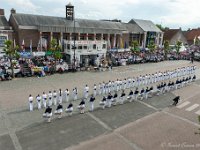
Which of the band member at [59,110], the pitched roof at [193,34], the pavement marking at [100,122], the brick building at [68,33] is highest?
the pitched roof at [193,34]

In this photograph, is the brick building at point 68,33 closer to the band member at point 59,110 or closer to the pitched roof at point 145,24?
the pitched roof at point 145,24

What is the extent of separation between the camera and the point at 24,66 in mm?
30859

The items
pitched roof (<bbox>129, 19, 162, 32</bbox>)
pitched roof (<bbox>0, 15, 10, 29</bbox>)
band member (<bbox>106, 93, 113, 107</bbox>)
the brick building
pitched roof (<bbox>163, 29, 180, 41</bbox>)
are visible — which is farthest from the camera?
pitched roof (<bbox>163, 29, 180, 41</bbox>)

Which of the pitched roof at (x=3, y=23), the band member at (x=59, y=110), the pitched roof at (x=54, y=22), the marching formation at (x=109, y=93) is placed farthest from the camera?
the pitched roof at (x=54, y=22)

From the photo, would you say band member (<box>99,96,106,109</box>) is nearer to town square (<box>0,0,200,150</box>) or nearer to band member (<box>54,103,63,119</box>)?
town square (<box>0,0,200,150</box>)

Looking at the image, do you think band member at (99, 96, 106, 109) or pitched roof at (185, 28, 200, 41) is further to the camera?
pitched roof at (185, 28, 200, 41)

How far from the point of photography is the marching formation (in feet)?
54.9

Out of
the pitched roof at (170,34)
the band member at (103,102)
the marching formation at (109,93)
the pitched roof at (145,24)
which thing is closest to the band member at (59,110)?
the marching formation at (109,93)

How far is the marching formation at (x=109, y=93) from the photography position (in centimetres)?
1673

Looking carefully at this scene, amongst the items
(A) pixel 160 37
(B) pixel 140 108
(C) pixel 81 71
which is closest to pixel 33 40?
(C) pixel 81 71

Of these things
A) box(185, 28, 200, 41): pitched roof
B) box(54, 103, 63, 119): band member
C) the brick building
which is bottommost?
box(54, 103, 63, 119): band member

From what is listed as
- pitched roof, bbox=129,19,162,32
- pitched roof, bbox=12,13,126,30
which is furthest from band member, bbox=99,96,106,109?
pitched roof, bbox=129,19,162,32

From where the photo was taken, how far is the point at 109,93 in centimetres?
2036

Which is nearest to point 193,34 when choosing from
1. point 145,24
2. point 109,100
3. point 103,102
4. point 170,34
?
point 170,34
